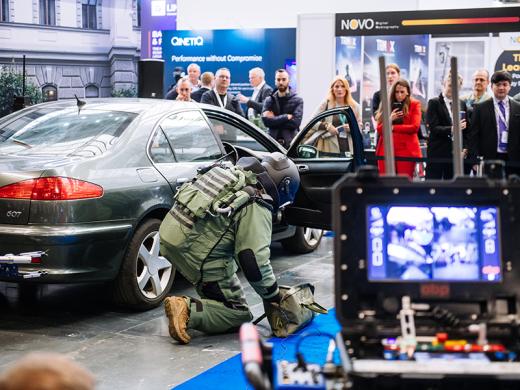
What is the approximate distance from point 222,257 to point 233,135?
2.24m

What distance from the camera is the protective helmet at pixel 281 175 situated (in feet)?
18.1

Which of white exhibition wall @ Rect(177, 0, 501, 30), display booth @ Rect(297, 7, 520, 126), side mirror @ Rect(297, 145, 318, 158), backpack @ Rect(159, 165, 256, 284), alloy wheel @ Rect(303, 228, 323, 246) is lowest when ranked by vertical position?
alloy wheel @ Rect(303, 228, 323, 246)

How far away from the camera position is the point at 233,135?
738 centimetres

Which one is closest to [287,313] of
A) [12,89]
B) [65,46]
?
[12,89]

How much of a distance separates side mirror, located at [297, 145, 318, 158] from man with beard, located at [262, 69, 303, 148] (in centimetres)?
320

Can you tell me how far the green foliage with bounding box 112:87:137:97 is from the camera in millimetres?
12250

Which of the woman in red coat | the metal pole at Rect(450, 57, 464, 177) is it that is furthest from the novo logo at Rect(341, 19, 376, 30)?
the metal pole at Rect(450, 57, 464, 177)

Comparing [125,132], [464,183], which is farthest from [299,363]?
[125,132]

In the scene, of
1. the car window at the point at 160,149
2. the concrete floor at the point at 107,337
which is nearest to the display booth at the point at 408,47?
the concrete floor at the point at 107,337

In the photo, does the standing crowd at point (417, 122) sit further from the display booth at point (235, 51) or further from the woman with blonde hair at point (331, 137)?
the display booth at point (235, 51)

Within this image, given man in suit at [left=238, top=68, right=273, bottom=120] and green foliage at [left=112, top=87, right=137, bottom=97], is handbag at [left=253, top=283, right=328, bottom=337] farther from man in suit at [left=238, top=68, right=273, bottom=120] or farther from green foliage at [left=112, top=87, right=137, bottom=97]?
green foliage at [left=112, top=87, right=137, bottom=97]

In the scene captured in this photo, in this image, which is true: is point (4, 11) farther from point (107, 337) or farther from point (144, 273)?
point (107, 337)

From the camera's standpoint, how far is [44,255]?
17.4 ft

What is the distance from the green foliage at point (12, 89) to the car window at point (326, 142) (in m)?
4.78
